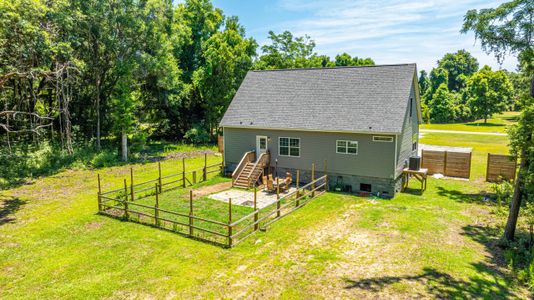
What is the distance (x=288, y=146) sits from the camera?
62.2 ft

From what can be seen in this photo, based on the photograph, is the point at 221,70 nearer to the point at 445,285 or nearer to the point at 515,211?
the point at 515,211

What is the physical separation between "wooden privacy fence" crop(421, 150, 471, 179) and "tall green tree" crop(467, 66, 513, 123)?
43852mm

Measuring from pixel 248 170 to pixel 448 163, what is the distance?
13.0 metres

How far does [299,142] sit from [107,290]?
12619 mm

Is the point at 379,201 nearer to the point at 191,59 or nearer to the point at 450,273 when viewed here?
the point at 450,273

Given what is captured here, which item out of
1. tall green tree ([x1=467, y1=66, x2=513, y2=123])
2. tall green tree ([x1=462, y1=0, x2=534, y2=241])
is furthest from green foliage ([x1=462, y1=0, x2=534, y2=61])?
tall green tree ([x1=467, y1=66, x2=513, y2=123])

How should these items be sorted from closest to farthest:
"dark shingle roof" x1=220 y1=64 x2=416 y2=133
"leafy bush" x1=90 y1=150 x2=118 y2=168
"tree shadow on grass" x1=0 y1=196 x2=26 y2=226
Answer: "tree shadow on grass" x1=0 y1=196 x2=26 y2=226 → "dark shingle roof" x1=220 y1=64 x2=416 y2=133 → "leafy bush" x1=90 y1=150 x2=118 y2=168

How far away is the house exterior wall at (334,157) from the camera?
16.2 meters

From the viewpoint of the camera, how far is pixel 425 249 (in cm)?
1040

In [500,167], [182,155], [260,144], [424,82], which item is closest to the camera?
[500,167]

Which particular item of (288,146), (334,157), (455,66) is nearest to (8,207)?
(288,146)

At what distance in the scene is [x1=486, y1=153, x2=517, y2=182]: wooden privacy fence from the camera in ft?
60.8

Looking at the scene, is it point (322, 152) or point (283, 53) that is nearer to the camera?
point (322, 152)

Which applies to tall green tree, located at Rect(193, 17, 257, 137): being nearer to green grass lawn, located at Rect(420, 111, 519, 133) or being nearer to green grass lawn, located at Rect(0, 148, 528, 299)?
green grass lawn, located at Rect(0, 148, 528, 299)
